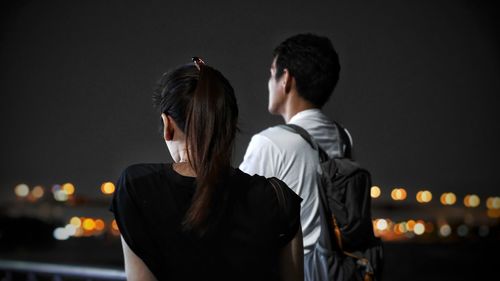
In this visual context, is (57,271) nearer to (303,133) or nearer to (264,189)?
(303,133)

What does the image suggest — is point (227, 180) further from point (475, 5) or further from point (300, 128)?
point (475, 5)

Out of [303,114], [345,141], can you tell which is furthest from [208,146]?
[345,141]

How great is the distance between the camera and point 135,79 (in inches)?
222

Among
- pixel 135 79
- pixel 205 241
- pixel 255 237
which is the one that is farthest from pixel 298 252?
pixel 135 79

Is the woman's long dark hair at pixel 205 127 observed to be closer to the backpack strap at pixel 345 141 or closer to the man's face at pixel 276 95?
the man's face at pixel 276 95

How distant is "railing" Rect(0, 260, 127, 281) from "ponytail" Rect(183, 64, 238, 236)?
227cm

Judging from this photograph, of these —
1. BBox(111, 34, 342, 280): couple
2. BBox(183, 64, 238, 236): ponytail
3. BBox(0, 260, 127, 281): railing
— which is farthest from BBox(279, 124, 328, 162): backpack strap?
BBox(0, 260, 127, 281): railing

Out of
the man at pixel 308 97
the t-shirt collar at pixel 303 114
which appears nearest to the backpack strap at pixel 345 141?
the man at pixel 308 97

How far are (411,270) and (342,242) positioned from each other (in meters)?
28.7

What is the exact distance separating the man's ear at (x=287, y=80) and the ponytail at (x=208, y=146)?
1.17 m

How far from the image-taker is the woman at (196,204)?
65.5 inches

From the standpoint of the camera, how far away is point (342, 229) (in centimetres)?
262

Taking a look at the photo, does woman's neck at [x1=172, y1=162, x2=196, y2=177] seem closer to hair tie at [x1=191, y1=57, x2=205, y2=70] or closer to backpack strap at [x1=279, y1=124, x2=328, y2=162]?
hair tie at [x1=191, y1=57, x2=205, y2=70]

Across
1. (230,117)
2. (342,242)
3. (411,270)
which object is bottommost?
(411,270)
